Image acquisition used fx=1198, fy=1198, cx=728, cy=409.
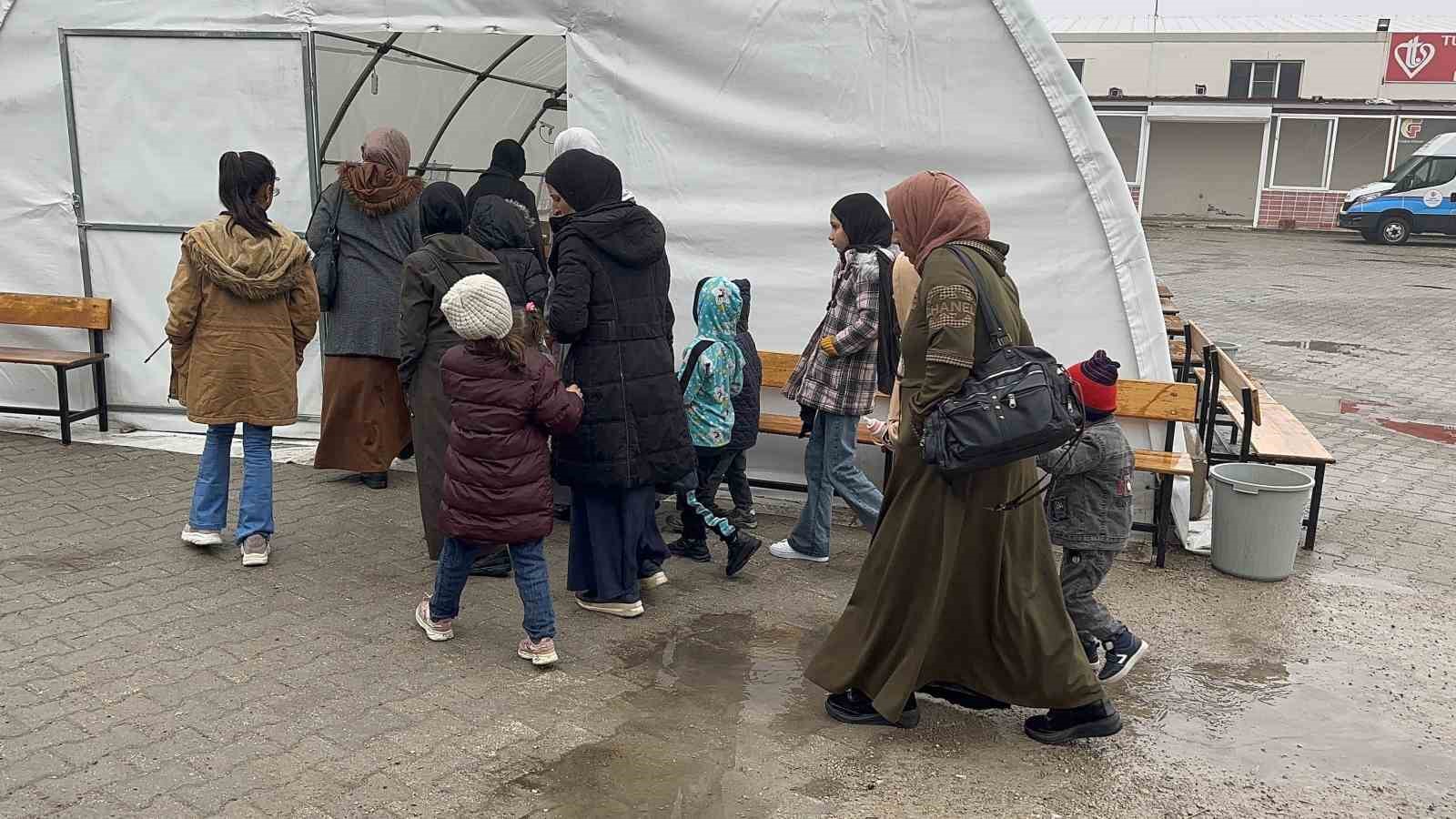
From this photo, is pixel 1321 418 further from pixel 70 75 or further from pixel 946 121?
pixel 70 75

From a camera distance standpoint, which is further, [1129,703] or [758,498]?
[758,498]

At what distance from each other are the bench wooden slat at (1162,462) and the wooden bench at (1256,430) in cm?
42

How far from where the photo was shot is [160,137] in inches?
299

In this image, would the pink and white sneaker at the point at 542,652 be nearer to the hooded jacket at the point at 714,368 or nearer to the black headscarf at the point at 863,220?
the hooded jacket at the point at 714,368

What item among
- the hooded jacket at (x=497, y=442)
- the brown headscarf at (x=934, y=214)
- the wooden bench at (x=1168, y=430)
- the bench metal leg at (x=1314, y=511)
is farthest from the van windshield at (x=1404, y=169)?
the hooded jacket at (x=497, y=442)

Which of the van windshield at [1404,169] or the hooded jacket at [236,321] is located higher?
the van windshield at [1404,169]

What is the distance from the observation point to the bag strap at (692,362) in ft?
18.0

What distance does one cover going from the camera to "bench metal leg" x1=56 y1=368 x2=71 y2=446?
292 inches

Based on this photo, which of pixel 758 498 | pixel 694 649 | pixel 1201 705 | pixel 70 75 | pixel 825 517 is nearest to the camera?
pixel 1201 705

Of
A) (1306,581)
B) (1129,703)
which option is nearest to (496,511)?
(1129,703)

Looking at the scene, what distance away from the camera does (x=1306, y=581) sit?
5.99m

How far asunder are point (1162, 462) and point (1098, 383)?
205 cm

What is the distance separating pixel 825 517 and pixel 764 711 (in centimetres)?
173

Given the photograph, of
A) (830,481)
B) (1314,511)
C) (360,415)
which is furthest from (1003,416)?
(360,415)
